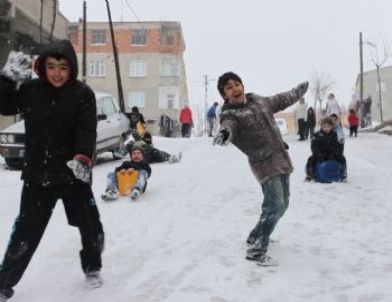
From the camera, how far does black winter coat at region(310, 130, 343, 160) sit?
10578mm

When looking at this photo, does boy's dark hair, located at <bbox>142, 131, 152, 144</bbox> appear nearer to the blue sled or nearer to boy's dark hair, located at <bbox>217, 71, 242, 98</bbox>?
the blue sled

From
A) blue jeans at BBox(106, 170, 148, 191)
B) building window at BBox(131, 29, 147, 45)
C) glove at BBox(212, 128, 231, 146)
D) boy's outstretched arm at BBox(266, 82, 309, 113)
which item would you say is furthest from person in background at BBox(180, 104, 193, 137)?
building window at BBox(131, 29, 147, 45)

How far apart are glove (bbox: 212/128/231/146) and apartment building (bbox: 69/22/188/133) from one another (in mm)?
59459

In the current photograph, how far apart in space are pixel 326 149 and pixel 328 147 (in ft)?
0.16

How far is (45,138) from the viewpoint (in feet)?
13.4

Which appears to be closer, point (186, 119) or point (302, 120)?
point (302, 120)

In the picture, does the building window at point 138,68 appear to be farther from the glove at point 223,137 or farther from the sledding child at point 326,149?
the glove at point 223,137

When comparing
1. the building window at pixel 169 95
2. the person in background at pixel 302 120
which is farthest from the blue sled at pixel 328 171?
the building window at pixel 169 95

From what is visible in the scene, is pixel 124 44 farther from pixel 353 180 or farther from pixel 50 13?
pixel 353 180

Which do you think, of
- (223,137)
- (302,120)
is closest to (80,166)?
(223,137)

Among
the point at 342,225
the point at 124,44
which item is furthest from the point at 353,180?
the point at 124,44

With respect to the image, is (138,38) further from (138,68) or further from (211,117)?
(211,117)

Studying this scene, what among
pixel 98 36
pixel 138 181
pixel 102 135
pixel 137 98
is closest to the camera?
pixel 138 181

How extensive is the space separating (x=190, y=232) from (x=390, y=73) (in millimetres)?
89284
